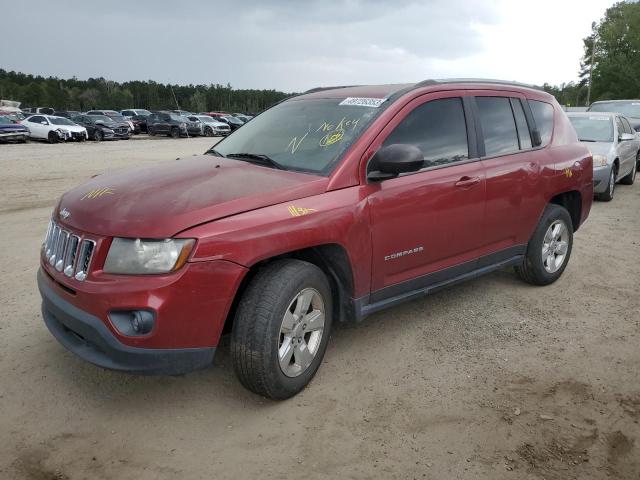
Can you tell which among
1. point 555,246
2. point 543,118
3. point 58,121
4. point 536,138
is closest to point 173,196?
point 536,138

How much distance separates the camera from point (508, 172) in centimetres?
428

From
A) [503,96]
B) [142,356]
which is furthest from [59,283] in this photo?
[503,96]

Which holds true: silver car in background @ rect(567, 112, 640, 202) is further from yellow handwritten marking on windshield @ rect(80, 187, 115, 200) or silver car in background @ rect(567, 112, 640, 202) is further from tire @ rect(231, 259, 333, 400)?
yellow handwritten marking on windshield @ rect(80, 187, 115, 200)

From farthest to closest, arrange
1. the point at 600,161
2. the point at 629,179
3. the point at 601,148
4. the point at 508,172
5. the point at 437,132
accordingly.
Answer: the point at 629,179 → the point at 601,148 → the point at 600,161 → the point at 508,172 → the point at 437,132

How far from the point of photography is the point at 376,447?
2723mm

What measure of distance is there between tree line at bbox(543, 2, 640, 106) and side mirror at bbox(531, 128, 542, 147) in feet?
192

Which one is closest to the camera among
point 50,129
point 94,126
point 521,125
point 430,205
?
point 430,205

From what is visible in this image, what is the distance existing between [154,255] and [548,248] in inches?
152

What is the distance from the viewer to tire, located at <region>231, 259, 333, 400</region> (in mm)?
2848

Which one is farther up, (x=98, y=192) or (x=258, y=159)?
(x=258, y=159)

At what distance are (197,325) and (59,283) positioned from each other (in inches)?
34.4

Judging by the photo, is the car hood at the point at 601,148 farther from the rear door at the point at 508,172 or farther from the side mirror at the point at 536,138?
the rear door at the point at 508,172

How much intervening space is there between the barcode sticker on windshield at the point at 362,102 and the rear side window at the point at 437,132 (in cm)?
22

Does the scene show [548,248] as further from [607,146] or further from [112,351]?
[607,146]
